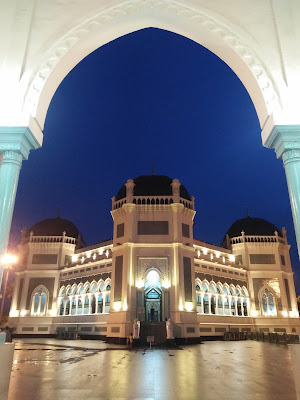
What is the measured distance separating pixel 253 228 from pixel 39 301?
24373mm

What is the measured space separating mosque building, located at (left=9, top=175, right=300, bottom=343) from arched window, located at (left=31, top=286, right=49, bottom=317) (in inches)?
3.8

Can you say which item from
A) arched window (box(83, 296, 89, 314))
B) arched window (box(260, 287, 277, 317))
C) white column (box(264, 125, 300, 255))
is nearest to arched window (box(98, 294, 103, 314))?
arched window (box(83, 296, 89, 314))

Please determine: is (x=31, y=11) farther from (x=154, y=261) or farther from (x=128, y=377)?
(x=154, y=261)

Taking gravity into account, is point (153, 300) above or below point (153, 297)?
below

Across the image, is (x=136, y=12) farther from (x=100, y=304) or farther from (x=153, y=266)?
(x=100, y=304)

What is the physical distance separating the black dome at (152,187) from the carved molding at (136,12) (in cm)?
1887

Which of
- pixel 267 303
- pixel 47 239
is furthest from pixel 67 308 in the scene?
pixel 267 303

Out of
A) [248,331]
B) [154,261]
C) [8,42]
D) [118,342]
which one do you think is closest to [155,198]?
[154,261]

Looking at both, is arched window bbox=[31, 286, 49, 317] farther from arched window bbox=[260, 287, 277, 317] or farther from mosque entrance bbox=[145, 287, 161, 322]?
arched window bbox=[260, 287, 277, 317]

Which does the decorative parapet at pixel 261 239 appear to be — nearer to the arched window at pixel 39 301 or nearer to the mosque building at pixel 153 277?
the mosque building at pixel 153 277

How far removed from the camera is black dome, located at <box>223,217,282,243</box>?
34.5 m

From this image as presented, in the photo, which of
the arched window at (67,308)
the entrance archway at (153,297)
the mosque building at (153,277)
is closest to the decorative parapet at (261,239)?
the mosque building at (153,277)

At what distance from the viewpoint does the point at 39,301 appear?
31297 mm

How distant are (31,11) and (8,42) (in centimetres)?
74
